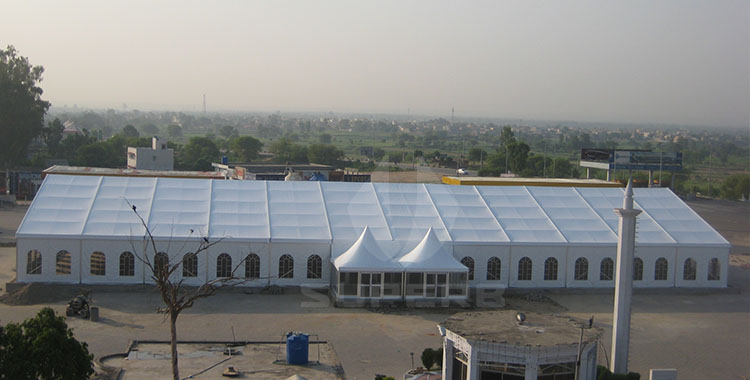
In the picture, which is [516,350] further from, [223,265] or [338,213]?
[338,213]

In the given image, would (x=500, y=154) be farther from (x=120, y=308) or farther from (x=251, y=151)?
(x=120, y=308)

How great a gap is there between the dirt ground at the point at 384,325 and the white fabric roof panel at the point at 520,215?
2.47 metres

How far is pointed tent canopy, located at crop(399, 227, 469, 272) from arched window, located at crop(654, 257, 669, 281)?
8.62 metres

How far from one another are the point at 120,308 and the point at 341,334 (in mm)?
7425

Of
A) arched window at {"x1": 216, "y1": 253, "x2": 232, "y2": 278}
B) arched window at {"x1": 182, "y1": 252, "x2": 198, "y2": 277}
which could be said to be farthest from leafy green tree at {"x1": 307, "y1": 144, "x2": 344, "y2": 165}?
arched window at {"x1": 182, "y1": 252, "x2": 198, "y2": 277}

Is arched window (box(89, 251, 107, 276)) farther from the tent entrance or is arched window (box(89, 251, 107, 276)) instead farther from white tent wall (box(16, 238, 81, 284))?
the tent entrance

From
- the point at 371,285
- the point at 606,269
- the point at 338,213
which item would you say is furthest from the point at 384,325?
the point at 606,269

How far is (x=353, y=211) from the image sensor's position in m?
29.1

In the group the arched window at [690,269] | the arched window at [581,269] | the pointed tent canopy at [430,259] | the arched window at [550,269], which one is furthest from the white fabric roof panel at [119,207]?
the arched window at [690,269]

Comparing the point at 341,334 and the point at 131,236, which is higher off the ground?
the point at 131,236

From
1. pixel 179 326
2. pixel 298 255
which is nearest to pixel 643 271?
pixel 298 255

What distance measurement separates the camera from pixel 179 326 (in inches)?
859

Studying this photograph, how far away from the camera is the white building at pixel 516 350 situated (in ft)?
49.4

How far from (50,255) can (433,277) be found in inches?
525
